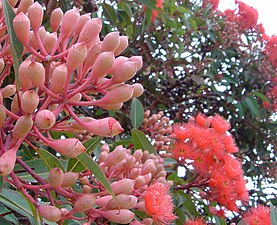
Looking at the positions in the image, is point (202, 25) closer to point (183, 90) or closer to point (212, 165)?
point (183, 90)

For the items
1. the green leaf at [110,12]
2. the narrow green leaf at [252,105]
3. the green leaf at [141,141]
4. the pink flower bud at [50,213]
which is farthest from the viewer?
the narrow green leaf at [252,105]

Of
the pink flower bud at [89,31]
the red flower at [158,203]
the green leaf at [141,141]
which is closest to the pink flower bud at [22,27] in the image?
the pink flower bud at [89,31]

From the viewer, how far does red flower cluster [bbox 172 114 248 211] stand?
160 cm

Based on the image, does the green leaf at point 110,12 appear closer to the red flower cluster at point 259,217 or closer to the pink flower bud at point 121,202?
the red flower cluster at point 259,217

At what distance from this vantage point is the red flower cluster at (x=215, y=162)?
160 centimetres

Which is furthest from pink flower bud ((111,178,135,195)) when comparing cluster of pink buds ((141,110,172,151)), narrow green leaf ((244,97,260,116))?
narrow green leaf ((244,97,260,116))

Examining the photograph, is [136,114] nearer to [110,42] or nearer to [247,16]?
[110,42]

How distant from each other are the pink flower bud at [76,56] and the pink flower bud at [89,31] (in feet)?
0.18

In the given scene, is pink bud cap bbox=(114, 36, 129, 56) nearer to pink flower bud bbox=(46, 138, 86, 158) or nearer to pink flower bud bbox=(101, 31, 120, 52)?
pink flower bud bbox=(101, 31, 120, 52)

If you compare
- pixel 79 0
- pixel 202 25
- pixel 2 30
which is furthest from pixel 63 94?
pixel 202 25

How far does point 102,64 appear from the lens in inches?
35.8

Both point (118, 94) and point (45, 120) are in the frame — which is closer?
point (45, 120)

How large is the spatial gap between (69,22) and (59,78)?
15cm

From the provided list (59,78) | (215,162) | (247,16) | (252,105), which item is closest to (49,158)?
(59,78)
